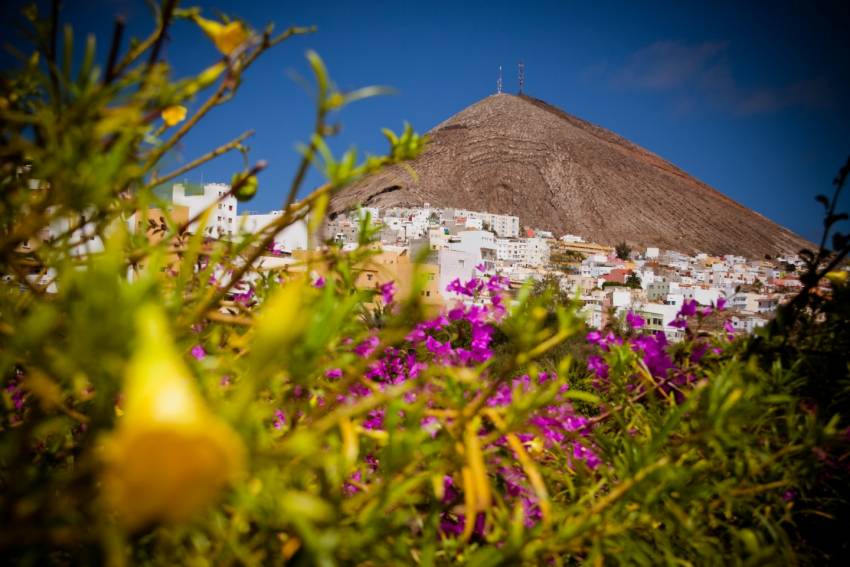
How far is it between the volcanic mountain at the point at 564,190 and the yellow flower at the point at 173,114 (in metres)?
47.0

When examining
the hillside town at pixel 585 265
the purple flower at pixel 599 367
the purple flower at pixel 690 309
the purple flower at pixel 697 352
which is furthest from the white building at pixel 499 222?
the purple flower at pixel 697 352

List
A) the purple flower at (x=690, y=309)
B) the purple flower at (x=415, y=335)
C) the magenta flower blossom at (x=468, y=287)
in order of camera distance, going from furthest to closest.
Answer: the magenta flower blossom at (x=468, y=287) < the purple flower at (x=690, y=309) < the purple flower at (x=415, y=335)

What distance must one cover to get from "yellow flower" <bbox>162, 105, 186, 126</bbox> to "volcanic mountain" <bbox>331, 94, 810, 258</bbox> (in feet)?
154

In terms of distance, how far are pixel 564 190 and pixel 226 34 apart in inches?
2228

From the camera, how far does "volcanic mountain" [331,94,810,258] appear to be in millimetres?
50428

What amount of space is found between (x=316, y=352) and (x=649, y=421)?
0.77 meters

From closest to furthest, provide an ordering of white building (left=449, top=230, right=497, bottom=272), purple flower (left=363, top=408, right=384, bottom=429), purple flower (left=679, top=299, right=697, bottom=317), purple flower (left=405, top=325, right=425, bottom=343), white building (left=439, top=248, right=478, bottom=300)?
purple flower (left=363, top=408, right=384, bottom=429)
purple flower (left=405, top=325, right=425, bottom=343)
purple flower (left=679, top=299, right=697, bottom=317)
white building (left=439, top=248, right=478, bottom=300)
white building (left=449, top=230, right=497, bottom=272)

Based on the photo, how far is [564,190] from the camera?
53.6m

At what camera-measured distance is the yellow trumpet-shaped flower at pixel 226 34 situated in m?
0.48

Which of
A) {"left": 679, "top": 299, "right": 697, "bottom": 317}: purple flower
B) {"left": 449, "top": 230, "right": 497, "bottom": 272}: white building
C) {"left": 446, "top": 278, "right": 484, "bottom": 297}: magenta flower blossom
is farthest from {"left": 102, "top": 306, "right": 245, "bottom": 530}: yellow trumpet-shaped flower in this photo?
{"left": 449, "top": 230, "right": 497, "bottom": 272}: white building

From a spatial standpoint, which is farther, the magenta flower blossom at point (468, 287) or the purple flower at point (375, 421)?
the magenta flower blossom at point (468, 287)

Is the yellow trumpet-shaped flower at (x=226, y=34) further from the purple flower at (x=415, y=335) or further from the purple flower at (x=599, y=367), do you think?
the purple flower at (x=599, y=367)

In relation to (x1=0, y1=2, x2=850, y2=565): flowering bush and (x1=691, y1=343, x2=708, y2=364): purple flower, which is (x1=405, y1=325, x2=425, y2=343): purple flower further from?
(x1=691, y1=343, x2=708, y2=364): purple flower

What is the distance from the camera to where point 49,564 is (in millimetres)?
351
